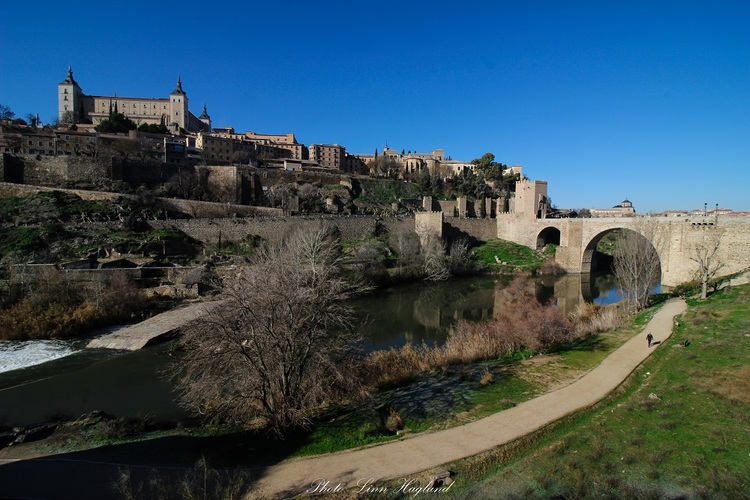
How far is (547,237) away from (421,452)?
145 ft

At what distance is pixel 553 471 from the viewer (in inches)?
248

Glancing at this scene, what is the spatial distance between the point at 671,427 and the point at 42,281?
24.8 meters

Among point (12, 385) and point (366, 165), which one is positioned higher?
point (366, 165)

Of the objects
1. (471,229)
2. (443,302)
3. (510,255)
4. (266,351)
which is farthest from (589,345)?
(471,229)

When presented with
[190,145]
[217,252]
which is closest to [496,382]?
[217,252]

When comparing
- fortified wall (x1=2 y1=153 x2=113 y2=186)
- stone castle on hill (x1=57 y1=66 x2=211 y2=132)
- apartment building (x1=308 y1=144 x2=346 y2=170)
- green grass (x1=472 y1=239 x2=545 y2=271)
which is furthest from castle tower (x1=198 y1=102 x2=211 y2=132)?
green grass (x1=472 y1=239 x2=545 y2=271)

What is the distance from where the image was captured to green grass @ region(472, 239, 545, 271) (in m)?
39.3

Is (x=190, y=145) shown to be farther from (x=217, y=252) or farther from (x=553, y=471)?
(x=553, y=471)

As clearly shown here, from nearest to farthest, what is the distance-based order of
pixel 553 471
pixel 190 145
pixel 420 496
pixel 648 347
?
pixel 420 496 < pixel 553 471 < pixel 648 347 < pixel 190 145

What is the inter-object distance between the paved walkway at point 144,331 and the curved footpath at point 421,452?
976 cm

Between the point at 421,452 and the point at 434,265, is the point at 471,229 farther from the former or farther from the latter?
the point at 421,452

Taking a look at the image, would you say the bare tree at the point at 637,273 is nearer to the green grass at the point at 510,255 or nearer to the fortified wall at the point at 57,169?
the green grass at the point at 510,255

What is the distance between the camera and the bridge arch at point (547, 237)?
1730 inches

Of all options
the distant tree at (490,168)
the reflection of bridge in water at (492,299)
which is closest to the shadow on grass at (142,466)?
the reflection of bridge in water at (492,299)
